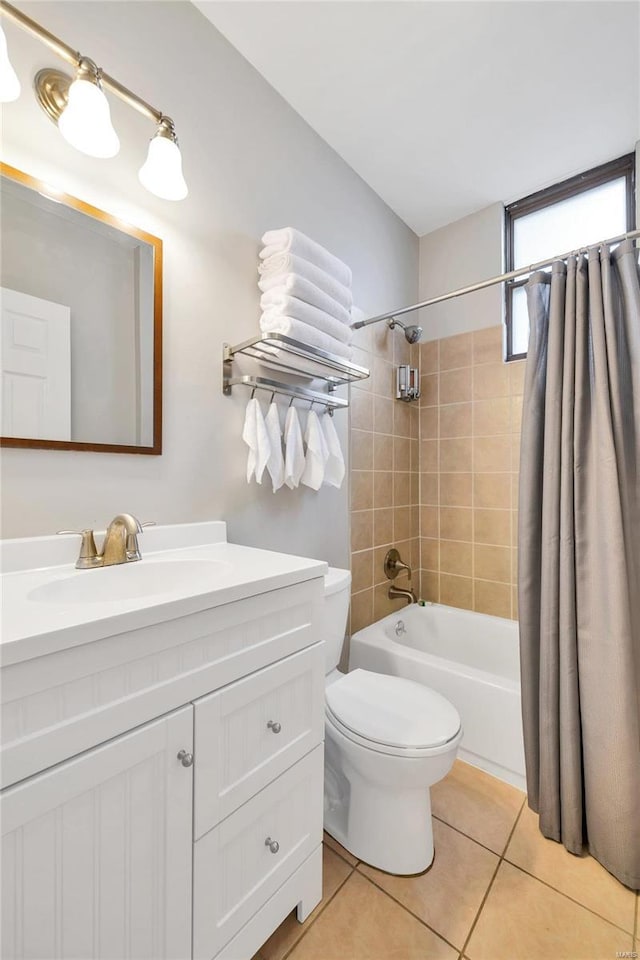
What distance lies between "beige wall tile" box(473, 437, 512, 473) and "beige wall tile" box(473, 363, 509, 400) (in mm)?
239

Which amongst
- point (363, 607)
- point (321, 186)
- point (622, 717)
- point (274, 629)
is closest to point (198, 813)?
point (274, 629)

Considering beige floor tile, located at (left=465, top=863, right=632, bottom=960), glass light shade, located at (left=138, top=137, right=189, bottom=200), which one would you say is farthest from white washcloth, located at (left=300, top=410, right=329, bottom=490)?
beige floor tile, located at (left=465, top=863, right=632, bottom=960)

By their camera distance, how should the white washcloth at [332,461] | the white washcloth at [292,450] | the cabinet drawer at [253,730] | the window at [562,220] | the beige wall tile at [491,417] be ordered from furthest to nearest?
1. the beige wall tile at [491,417]
2. the window at [562,220]
3. the white washcloth at [332,461]
4. the white washcloth at [292,450]
5. the cabinet drawer at [253,730]

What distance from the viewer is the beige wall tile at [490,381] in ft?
7.01

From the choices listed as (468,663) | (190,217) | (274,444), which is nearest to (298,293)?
(190,217)

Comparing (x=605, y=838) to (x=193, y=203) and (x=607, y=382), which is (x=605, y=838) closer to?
(x=607, y=382)

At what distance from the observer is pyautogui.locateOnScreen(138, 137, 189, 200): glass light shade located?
1.03 m

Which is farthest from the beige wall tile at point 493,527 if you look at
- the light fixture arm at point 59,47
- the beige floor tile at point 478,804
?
the light fixture arm at point 59,47

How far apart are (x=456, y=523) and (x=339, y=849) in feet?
5.17

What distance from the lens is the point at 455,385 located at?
7.58ft

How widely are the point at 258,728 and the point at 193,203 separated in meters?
1.48

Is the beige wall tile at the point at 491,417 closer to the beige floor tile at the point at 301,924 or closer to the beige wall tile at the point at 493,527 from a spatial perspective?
the beige wall tile at the point at 493,527

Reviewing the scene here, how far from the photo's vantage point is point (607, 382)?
4.01 feet

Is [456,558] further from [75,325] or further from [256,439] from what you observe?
[75,325]
